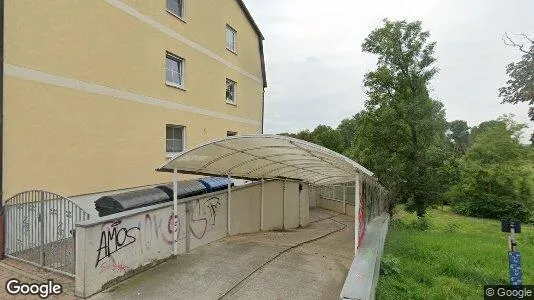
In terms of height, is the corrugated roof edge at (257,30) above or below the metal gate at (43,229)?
above

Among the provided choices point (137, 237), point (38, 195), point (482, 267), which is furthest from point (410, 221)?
point (38, 195)

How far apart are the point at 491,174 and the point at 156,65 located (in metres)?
34.4

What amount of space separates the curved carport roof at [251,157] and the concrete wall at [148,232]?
807 mm

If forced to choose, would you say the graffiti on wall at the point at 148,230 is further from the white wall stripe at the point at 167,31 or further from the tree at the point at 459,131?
the tree at the point at 459,131

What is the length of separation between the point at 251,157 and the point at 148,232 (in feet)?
11.4

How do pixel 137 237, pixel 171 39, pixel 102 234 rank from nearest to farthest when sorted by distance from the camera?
pixel 102 234 < pixel 137 237 < pixel 171 39

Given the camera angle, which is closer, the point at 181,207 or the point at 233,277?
the point at 233,277

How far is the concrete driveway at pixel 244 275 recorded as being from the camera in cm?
615

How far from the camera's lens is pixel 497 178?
3441 cm

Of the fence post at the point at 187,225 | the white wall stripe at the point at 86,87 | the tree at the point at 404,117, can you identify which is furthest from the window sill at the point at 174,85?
the tree at the point at 404,117

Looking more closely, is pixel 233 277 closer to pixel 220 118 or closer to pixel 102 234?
pixel 102 234

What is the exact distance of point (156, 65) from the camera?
1293 cm

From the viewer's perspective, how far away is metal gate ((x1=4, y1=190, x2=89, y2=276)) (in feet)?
20.9

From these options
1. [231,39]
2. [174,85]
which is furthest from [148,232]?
[231,39]
